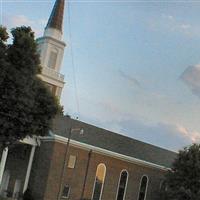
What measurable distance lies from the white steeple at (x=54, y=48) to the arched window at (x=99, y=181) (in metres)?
12.3

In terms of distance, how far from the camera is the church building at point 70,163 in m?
51.7

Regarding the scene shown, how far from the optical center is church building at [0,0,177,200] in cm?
5169

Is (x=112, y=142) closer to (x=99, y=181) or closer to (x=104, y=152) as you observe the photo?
(x=104, y=152)

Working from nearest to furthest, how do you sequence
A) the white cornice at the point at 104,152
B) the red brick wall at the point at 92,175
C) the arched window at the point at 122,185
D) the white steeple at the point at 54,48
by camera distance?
the red brick wall at the point at 92,175 → the white cornice at the point at 104,152 → the arched window at the point at 122,185 → the white steeple at the point at 54,48

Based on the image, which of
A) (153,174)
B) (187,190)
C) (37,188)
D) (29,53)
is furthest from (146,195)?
(29,53)

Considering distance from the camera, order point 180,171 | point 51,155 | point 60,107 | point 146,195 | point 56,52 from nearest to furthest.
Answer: point 60,107 → point 51,155 → point 180,171 → point 146,195 → point 56,52

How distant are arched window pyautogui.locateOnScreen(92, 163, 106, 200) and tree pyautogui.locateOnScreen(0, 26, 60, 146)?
19968mm

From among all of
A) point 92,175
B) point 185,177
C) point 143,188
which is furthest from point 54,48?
point 185,177

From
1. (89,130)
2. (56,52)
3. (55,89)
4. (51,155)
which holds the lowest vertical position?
(51,155)

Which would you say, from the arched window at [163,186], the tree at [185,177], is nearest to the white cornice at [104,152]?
the arched window at [163,186]

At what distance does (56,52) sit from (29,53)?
98.9ft

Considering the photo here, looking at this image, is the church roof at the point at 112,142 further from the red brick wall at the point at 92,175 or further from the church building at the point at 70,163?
the red brick wall at the point at 92,175

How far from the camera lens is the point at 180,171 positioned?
56125 mm

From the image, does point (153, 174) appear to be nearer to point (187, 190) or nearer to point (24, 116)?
point (187, 190)
